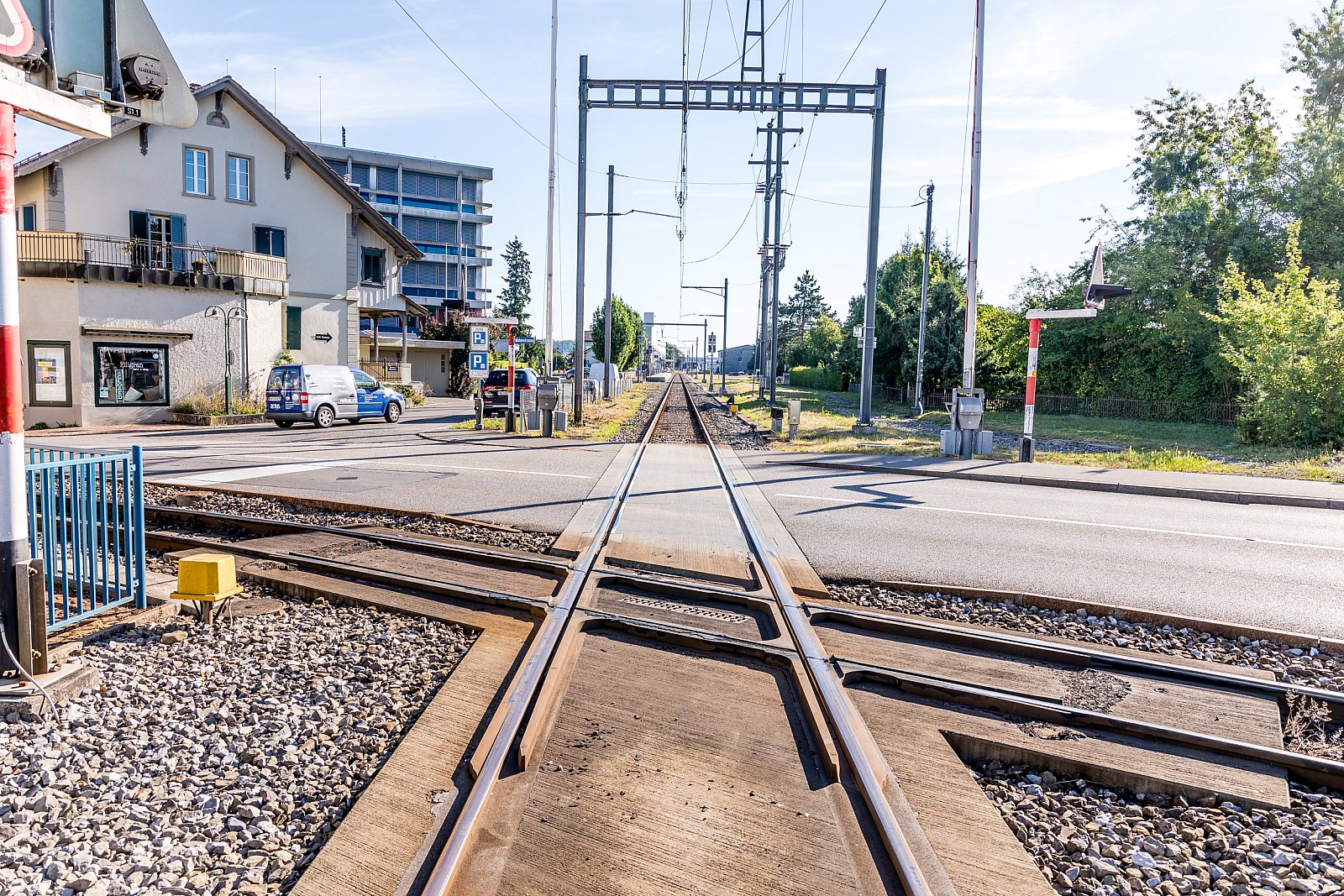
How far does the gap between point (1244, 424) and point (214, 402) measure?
3167 cm

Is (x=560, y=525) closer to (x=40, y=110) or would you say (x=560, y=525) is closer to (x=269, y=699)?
(x=269, y=699)

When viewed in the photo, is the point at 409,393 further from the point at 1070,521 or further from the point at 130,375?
the point at 1070,521

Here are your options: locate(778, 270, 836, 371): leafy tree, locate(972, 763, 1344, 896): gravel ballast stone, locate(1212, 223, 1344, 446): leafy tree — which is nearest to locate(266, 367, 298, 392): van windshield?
locate(972, 763, 1344, 896): gravel ballast stone

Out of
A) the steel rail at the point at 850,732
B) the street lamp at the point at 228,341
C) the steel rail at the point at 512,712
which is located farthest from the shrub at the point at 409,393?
the steel rail at the point at 850,732

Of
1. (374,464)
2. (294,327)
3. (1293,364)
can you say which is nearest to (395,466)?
(374,464)

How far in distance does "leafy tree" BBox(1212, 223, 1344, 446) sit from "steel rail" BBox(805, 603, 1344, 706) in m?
20.8

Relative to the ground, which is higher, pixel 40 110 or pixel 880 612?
pixel 40 110

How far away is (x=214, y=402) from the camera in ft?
90.8

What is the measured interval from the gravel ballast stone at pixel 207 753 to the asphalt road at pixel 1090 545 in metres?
4.37

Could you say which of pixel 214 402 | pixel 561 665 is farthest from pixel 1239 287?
pixel 214 402

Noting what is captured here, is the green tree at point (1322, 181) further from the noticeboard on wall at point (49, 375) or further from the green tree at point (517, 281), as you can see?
the green tree at point (517, 281)

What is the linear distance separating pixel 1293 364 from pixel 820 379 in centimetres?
5494

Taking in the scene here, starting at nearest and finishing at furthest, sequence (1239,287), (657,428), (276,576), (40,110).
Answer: (40,110) → (276,576) → (1239,287) → (657,428)

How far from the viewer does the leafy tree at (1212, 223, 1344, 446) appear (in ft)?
71.3
